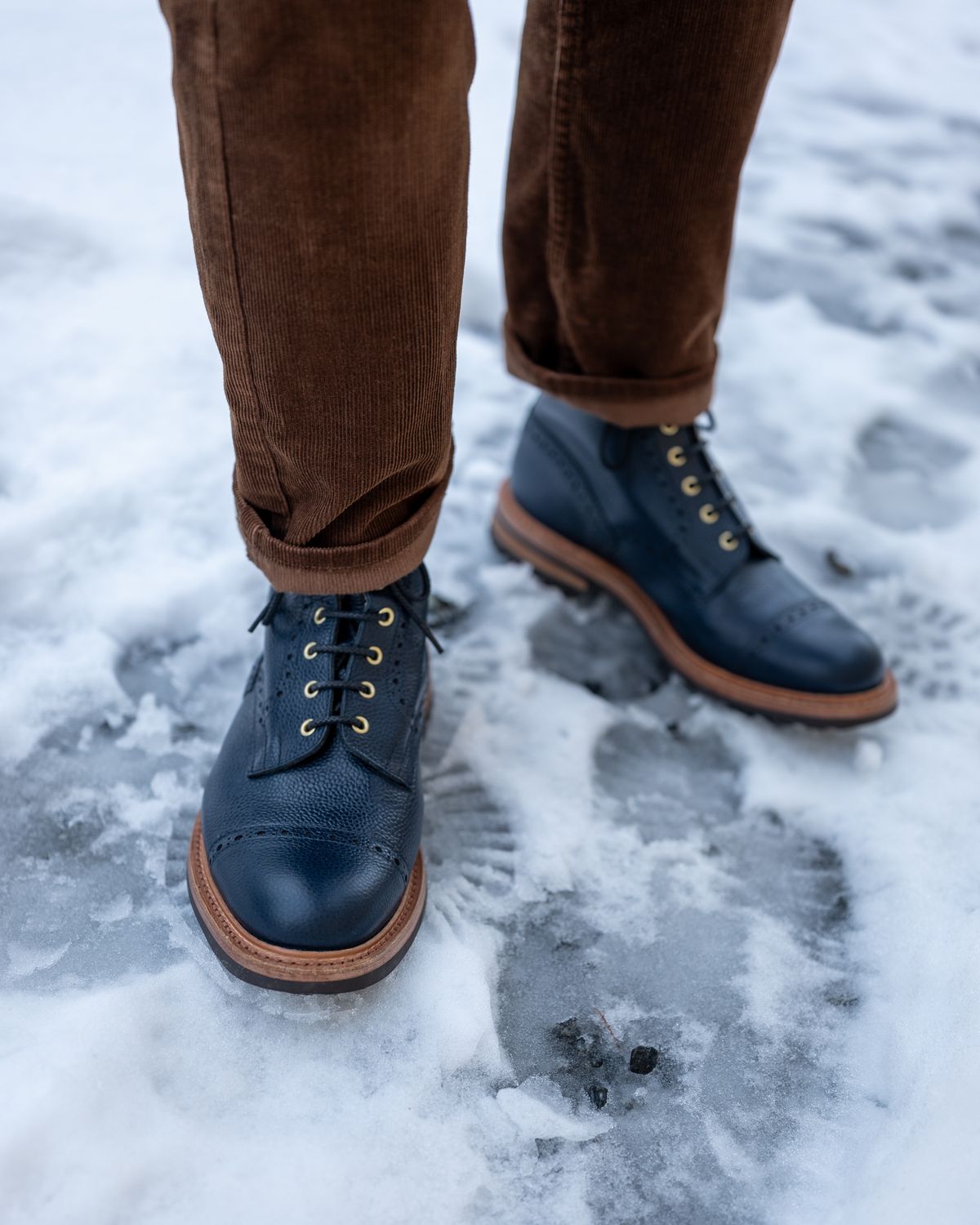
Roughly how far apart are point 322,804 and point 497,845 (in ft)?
0.67

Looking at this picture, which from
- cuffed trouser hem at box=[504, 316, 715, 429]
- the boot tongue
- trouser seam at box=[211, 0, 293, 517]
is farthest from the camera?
cuffed trouser hem at box=[504, 316, 715, 429]

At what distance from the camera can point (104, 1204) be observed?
2.20ft

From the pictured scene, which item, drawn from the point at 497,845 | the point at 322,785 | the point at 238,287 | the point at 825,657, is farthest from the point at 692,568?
the point at 238,287

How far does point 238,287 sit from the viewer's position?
0.67 meters

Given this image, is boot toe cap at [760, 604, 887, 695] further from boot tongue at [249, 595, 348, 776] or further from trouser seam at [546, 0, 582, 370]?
boot tongue at [249, 595, 348, 776]

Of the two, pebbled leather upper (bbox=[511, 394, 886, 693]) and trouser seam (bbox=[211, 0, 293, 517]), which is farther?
pebbled leather upper (bbox=[511, 394, 886, 693])

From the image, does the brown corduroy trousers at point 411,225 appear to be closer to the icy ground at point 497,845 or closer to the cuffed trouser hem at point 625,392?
the cuffed trouser hem at point 625,392

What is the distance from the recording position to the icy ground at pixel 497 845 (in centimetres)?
73

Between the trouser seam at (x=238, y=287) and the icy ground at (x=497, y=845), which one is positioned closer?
the trouser seam at (x=238, y=287)

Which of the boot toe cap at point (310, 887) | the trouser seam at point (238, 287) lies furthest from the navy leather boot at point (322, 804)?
the trouser seam at point (238, 287)

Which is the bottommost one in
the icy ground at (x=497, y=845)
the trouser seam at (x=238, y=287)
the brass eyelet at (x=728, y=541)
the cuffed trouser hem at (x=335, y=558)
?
the icy ground at (x=497, y=845)

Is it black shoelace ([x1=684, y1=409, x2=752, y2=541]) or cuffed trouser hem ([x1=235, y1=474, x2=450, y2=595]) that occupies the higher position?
cuffed trouser hem ([x1=235, y1=474, x2=450, y2=595])

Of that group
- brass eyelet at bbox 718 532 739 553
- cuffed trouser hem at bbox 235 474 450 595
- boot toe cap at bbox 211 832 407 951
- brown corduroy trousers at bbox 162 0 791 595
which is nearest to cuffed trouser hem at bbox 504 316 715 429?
brown corduroy trousers at bbox 162 0 791 595

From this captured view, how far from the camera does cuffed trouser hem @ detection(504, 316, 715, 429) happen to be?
102 centimetres
